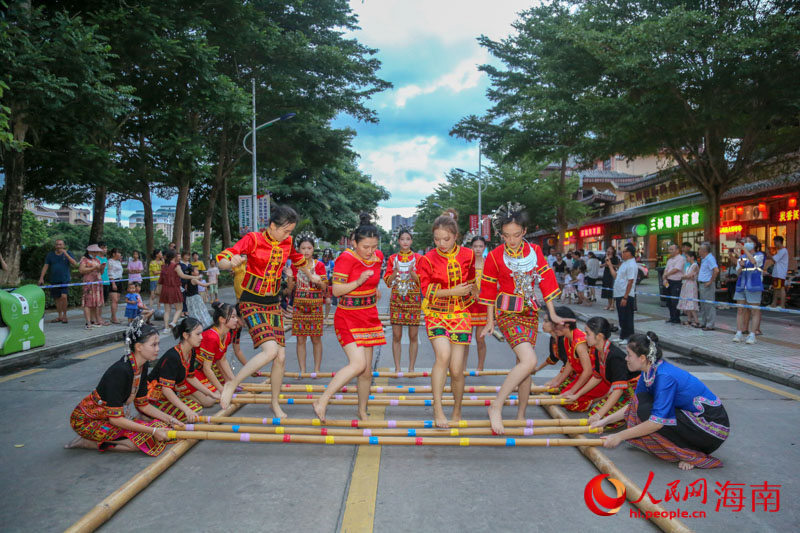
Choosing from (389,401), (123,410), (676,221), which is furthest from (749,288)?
(676,221)

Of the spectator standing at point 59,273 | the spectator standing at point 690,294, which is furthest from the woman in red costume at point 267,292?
the spectator standing at point 690,294

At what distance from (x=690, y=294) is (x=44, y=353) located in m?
12.4

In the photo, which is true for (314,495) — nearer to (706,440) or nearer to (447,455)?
(447,455)

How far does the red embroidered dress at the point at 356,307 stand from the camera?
4543mm

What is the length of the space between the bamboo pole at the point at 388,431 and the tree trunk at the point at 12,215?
1203 centimetres

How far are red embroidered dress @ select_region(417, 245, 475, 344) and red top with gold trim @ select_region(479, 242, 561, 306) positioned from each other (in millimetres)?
153

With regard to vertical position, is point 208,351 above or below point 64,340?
above

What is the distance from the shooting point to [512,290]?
15.1ft

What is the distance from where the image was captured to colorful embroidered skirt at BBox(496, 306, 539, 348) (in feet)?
14.9

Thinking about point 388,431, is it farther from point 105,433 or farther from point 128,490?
point 105,433

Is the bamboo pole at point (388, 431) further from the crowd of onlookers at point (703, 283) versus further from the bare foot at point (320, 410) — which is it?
the crowd of onlookers at point (703, 283)

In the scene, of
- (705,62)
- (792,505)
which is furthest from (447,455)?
(705,62)

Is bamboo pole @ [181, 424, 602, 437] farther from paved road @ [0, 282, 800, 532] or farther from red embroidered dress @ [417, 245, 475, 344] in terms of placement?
red embroidered dress @ [417, 245, 475, 344]

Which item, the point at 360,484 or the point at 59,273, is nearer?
the point at 360,484
